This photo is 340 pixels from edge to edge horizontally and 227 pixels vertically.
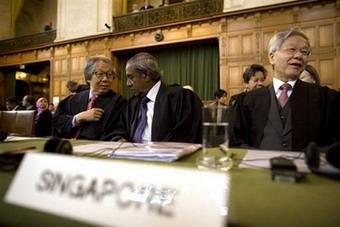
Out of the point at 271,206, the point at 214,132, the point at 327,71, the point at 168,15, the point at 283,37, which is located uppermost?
the point at 168,15

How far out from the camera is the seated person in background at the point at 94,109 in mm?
2225

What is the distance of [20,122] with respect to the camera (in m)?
3.07

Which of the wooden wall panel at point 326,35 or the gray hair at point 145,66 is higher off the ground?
the wooden wall panel at point 326,35

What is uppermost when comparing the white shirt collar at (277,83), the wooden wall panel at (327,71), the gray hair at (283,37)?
the wooden wall panel at (327,71)

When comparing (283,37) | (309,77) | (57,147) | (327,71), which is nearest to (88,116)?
(57,147)

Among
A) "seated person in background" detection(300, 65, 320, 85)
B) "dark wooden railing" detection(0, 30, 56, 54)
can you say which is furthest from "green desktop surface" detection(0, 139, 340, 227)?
"dark wooden railing" detection(0, 30, 56, 54)

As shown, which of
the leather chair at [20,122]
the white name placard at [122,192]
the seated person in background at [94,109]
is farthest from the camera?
the leather chair at [20,122]

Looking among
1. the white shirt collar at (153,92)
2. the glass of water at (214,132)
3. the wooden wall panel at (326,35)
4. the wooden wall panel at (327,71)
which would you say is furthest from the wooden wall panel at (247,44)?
the glass of water at (214,132)

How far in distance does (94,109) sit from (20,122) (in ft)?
4.32

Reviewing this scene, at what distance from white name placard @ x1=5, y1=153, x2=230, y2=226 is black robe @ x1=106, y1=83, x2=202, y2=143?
1.34 m

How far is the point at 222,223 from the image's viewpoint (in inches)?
17.6

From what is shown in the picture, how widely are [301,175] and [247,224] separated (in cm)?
32

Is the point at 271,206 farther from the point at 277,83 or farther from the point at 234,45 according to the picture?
the point at 234,45

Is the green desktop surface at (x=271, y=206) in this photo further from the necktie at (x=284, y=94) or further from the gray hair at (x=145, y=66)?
the gray hair at (x=145, y=66)
